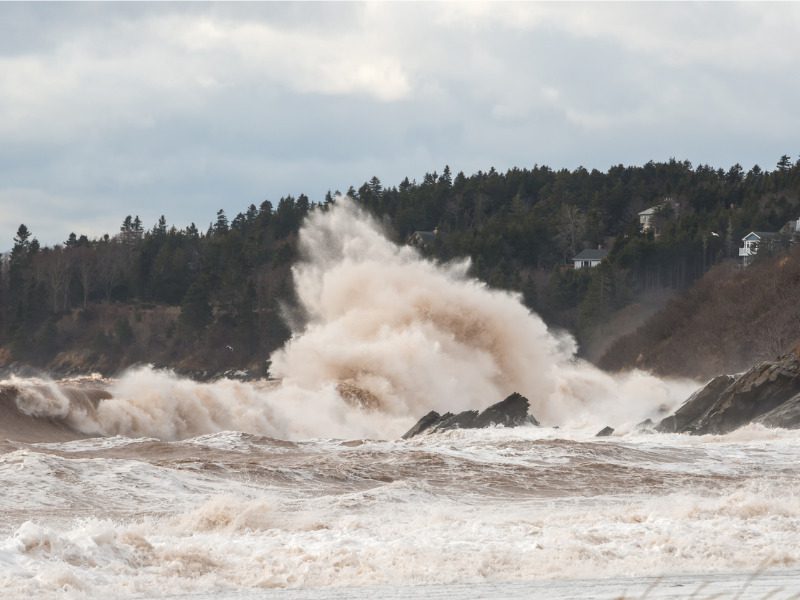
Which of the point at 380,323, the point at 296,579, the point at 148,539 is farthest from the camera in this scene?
the point at 380,323

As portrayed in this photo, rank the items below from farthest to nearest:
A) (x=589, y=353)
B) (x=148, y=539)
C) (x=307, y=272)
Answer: (x=589, y=353)
(x=307, y=272)
(x=148, y=539)

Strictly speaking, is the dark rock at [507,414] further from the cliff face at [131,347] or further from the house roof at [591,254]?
the house roof at [591,254]

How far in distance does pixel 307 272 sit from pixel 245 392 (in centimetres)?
1841

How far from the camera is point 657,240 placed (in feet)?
334

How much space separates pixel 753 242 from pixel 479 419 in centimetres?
6543

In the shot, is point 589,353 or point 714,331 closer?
point 714,331

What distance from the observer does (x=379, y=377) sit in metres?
43.5

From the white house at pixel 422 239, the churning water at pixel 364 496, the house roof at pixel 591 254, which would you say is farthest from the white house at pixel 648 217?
the churning water at pixel 364 496

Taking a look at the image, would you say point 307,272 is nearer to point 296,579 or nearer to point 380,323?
point 380,323

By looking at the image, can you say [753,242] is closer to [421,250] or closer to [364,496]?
[421,250]

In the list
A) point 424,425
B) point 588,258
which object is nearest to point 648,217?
point 588,258

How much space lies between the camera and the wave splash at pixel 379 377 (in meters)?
36.9

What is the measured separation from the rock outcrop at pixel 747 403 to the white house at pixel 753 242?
181 feet

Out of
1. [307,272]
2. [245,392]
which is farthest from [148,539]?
[307,272]
